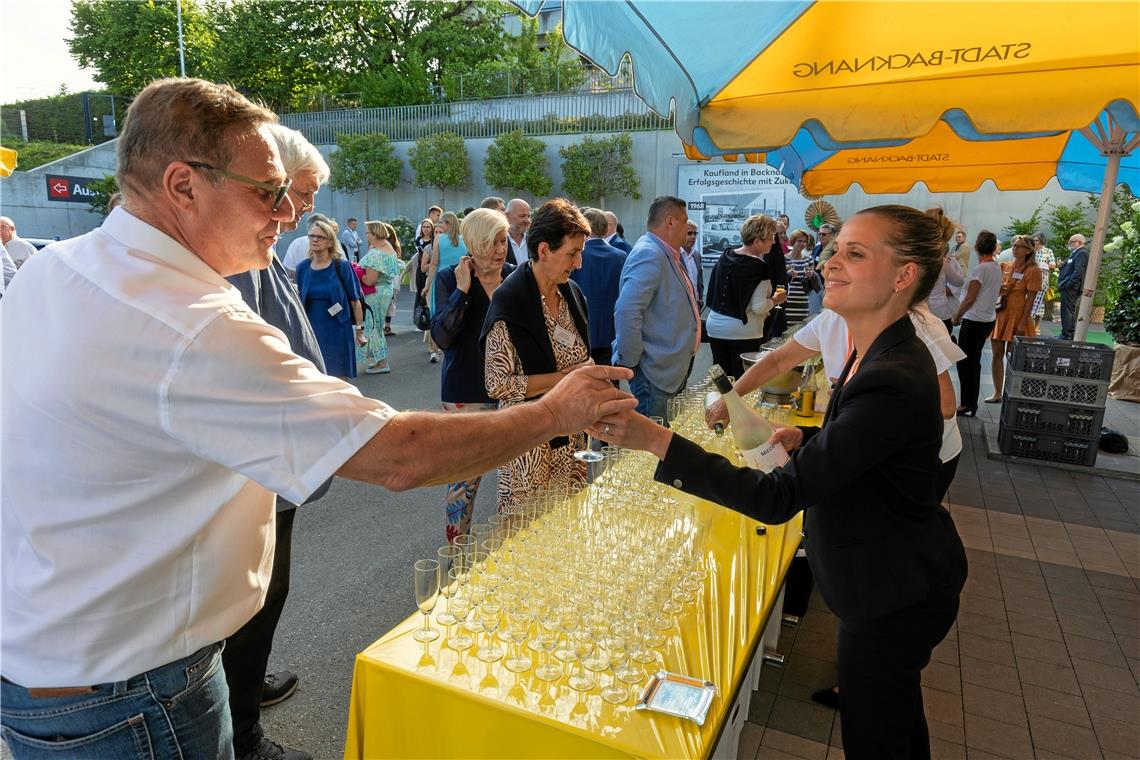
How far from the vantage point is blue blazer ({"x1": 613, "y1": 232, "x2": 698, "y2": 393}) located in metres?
4.63

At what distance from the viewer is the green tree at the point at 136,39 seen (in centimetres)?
3241

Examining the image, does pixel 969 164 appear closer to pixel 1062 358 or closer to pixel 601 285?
pixel 1062 358

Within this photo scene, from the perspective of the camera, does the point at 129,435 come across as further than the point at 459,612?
No

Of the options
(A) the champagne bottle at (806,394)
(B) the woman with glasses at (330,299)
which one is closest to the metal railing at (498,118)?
(B) the woman with glasses at (330,299)

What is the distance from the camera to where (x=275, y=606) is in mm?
2516

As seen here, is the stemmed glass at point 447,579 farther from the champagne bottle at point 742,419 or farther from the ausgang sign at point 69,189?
the ausgang sign at point 69,189

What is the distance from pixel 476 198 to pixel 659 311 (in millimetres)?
21886

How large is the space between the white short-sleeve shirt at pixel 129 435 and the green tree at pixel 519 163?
22.8 meters

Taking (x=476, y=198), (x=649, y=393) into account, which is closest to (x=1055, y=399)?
(x=649, y=393)

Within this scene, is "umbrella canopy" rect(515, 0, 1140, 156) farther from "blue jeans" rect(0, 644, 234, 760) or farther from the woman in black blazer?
"blue jeans" rect(0, 644, 234, 760)

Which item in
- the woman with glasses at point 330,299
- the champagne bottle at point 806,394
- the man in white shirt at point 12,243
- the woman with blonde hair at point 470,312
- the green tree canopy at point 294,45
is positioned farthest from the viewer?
the green tree canopy at point 294,45

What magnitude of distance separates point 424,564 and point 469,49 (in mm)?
36848

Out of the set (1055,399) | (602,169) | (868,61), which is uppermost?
(602,169)

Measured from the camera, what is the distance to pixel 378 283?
32.7ft
